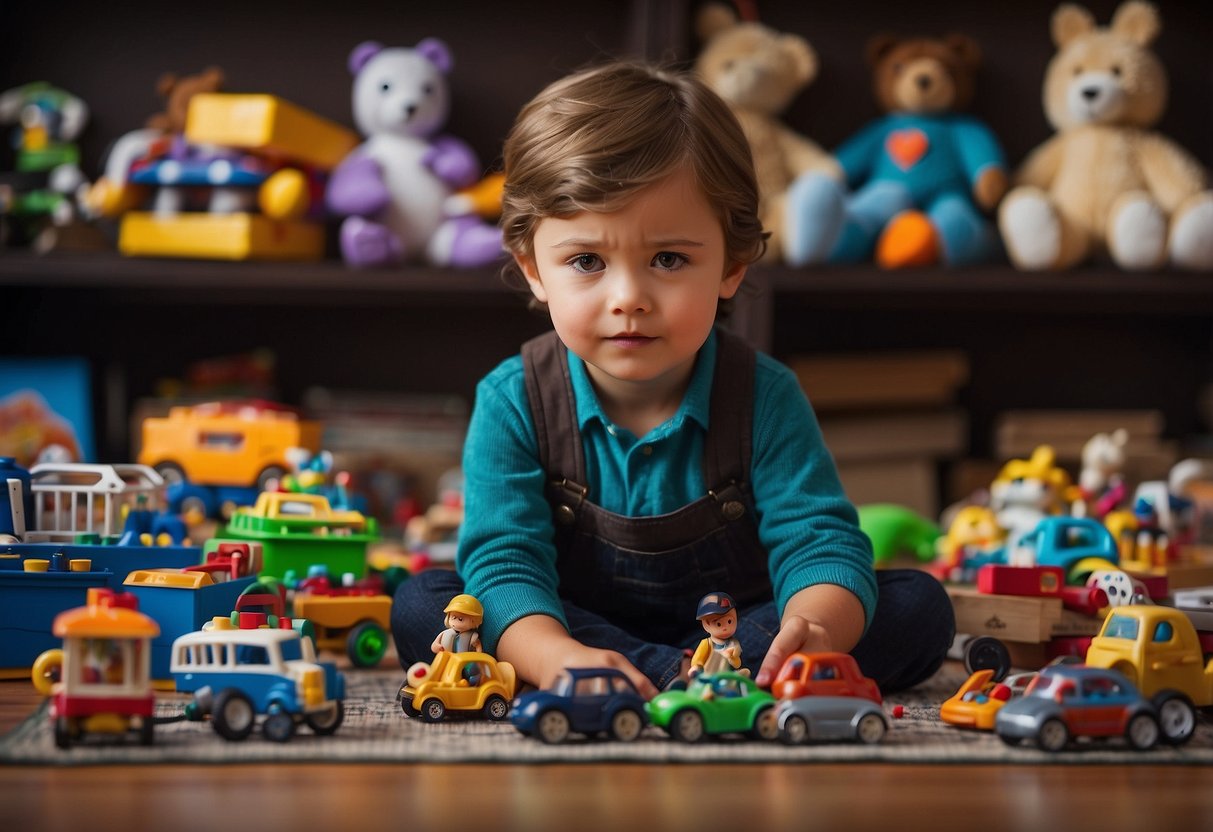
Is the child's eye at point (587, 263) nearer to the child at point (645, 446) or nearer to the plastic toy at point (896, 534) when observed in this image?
the child at point (645, 446)

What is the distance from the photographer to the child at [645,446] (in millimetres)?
1189

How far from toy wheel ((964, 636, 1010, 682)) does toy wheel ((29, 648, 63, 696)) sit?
0.78 metres

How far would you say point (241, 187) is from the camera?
2.04 metres

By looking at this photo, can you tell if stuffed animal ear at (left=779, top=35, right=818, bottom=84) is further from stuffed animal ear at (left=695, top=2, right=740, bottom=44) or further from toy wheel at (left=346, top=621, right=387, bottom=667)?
toy wheel at (left=346, top=621, right=387, bottom=667)

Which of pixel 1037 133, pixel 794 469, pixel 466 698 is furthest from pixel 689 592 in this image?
pixel 1037 133

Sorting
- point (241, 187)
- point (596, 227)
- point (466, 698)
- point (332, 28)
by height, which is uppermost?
point (332, 28)

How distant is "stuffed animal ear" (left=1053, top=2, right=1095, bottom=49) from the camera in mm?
2240

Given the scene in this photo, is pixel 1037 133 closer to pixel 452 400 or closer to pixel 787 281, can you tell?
pixel 787 281

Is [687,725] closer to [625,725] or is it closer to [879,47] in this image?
[625,725]

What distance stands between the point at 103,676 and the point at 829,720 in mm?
500

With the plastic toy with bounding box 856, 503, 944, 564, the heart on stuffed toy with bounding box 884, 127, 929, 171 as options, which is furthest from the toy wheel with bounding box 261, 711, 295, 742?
the heart on stuffed toy with bounding box 884, 127, 929, 171

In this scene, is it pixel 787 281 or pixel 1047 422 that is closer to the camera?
pixel 787 281

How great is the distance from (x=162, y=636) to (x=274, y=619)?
15 cm

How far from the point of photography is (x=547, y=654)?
43.6 inches
